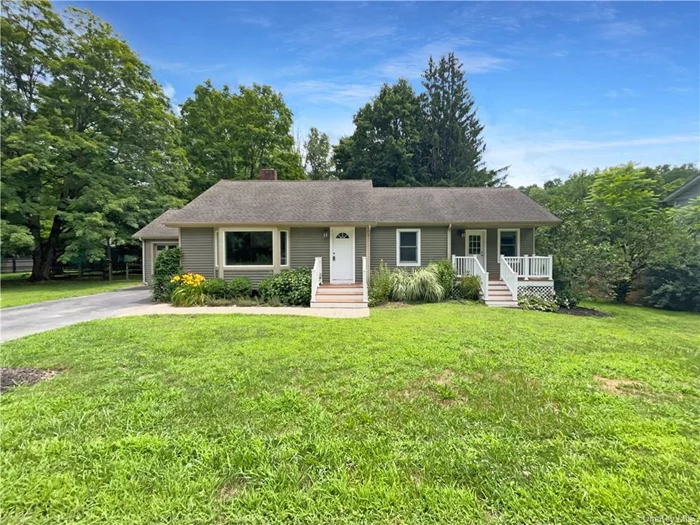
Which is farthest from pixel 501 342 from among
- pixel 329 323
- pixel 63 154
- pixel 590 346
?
pixel 63 154

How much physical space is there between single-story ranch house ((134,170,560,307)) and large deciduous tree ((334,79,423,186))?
13.4m

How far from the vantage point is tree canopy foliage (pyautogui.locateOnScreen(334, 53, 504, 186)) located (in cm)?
2678

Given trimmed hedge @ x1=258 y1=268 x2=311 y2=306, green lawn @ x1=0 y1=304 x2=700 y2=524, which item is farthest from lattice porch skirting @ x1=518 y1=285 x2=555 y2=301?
trimmed hedge @ x1=258 y1=268 x2=311 y2=306

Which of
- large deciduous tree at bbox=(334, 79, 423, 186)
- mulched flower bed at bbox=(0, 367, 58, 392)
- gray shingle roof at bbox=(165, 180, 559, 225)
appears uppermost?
large deciduous tree at bbox=(334, 79, 423, 186)

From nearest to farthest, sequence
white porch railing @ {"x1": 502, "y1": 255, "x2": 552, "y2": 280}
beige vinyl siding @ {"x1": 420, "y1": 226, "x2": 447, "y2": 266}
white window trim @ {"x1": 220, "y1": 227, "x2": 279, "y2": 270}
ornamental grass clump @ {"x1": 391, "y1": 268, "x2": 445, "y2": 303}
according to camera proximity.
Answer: ornamental grass clump @ {"x1": 391, "y1": 268, "x2": 445, "y2": 303}, white porch railing @ {"x1": 502, "y1": 255, "x2": 552, "y2": 280}, white window trim @ {"x1": 220, "y1": 227, "x2": 279, "y2": 270}, beige vinyl siding @ {"x1": 420, "y1": 226, "x2": 447, "y2": 266}

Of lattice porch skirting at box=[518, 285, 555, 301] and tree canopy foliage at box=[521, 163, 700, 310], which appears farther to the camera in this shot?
tree canopy foliage at box=[521, 163, 700, 310]

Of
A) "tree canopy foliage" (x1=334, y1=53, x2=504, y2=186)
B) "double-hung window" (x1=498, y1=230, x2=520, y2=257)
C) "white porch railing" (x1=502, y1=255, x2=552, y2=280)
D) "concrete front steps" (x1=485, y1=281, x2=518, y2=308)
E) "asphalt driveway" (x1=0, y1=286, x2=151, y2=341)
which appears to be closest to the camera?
"asphalt driveway" (x1=0, y1=286, x2=151, y2=341)

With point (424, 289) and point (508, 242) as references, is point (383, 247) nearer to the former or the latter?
point (424, 289)

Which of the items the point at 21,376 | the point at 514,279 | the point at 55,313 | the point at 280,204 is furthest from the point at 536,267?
the point at 55,313

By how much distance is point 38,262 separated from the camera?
19266 millimetres

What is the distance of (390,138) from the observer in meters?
26.0

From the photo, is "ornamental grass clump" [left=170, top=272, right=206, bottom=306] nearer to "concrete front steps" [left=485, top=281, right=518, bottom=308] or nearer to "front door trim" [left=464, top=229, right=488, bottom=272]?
"concrete front steps" [left=485, top=281, right=518, bottom=308]

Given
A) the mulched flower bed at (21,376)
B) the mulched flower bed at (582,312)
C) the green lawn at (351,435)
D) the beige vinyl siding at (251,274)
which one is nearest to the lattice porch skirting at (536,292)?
the mulched flower bed at (582,312)

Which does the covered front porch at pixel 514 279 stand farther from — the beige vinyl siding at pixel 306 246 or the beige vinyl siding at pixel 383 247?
the beige vinyl siding at pixel 306 246
